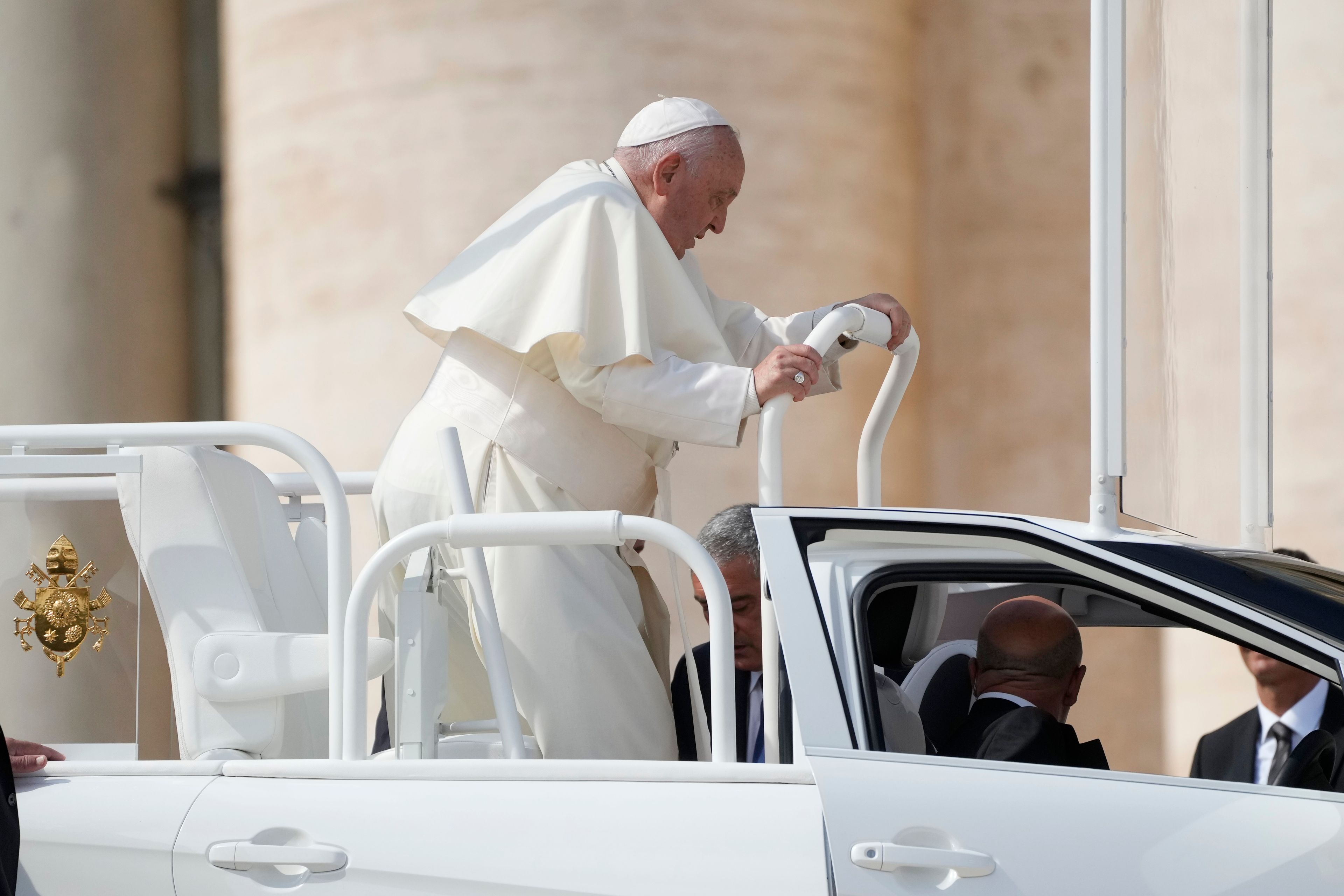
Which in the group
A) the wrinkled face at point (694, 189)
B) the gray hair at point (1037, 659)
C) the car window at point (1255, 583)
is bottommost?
the gray hair at point (1037, 659)

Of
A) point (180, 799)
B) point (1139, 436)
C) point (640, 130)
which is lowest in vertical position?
point (180, 799)

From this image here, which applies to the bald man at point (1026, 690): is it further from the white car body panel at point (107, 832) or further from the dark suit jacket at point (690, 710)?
the white car body panel at point (107, 832)

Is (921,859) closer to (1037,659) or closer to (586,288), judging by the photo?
(1037,659)

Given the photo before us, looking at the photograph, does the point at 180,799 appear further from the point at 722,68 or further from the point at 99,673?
the point at 722,68

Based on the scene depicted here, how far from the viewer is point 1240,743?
3773 mm

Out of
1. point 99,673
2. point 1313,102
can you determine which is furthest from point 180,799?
point 1313,102

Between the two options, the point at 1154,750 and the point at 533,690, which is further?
the point at 1154,750

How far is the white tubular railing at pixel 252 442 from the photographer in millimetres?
2766

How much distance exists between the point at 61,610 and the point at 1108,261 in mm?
2057

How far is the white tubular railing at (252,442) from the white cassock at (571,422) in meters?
0.27

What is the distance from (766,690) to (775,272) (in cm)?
555

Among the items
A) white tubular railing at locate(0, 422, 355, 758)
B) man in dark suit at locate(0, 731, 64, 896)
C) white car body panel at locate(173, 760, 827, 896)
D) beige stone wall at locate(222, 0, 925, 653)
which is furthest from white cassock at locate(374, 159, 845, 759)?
beige stone wall at locate(222, 0, 925, 653)

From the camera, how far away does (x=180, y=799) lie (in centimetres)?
236

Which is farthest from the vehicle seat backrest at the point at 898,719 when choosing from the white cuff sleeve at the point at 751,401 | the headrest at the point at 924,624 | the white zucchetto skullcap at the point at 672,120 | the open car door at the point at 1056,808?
the white zucchetto skullcap at the point at 672,120
